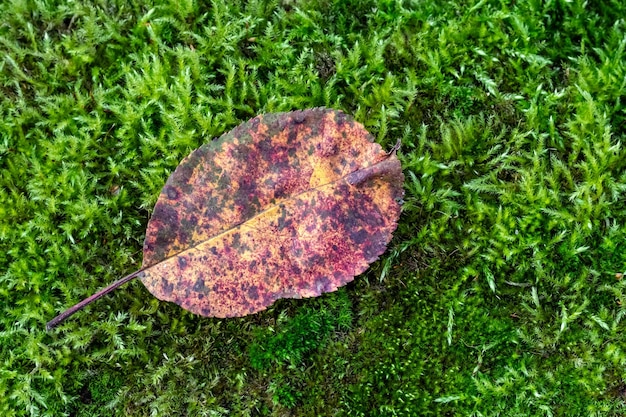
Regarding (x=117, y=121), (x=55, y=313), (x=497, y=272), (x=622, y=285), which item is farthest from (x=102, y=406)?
(x=622, y=285)

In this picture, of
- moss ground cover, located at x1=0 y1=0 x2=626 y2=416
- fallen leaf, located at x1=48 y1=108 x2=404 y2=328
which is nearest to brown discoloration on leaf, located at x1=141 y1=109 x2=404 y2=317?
fallen leaf, located at x1=48 y1=108 x2=404 y2=328

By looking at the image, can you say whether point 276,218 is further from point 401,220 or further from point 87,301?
point 87,301

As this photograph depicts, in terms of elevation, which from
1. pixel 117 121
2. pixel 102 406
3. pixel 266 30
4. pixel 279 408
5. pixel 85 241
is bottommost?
pixel 279 408

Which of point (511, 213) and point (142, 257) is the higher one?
point (142, 257)

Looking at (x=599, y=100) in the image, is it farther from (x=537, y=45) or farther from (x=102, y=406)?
(x=102, y=406)

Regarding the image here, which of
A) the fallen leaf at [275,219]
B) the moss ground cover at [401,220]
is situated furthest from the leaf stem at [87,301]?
the moss ground cover at [401,220]
